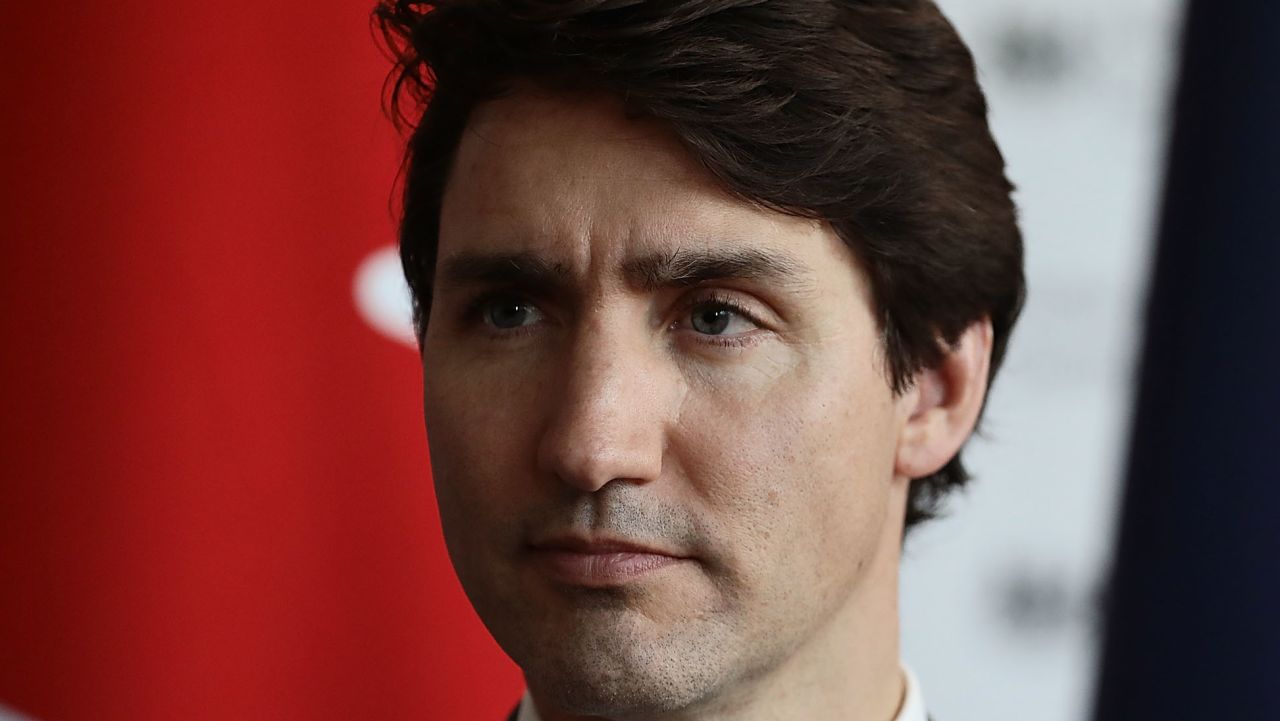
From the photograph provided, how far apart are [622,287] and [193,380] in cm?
101

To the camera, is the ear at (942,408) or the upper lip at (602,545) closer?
the upper lip at (602,545)

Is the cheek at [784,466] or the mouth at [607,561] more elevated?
the cheek at [784,466]

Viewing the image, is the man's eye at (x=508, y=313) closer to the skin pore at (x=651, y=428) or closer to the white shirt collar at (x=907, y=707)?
the skin pore at (x=651, y=428)

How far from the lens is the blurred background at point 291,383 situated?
7.22ft

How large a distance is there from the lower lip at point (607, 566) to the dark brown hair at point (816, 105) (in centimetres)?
41

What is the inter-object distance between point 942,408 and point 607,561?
0.56 m

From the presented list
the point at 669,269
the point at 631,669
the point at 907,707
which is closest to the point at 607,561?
the point at 631,669

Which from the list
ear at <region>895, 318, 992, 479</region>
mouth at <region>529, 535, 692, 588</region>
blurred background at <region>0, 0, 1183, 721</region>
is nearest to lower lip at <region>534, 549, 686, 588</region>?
mouth at <region>529, 535, 692, 588</region>

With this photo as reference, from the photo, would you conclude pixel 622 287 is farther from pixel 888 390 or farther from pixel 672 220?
pixel 888 390

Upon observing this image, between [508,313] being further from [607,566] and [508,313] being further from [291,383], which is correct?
[291,383]

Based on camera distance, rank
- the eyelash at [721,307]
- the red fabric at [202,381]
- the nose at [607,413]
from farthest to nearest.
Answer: the red fabric at [202,381] < the eyelash at [721,307] < the nose at [607,413]

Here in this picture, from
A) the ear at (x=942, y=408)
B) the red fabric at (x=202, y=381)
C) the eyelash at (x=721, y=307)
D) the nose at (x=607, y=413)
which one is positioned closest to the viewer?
the nose at (x=607, y=413)

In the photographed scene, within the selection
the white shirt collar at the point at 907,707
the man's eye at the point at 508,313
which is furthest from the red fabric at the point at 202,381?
the man's eye at the point at 508,313

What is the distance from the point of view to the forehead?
1.53 meters
